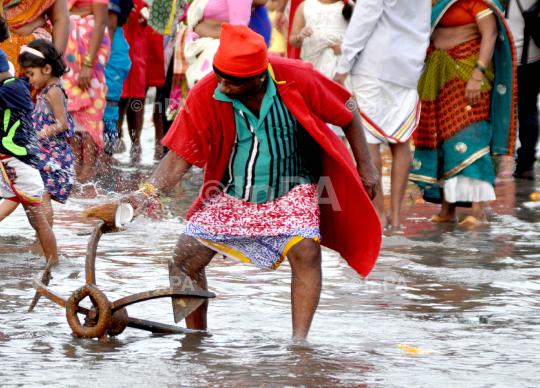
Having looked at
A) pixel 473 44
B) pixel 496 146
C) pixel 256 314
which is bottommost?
pixel 256 314

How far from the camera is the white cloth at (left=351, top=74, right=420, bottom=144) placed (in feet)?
21.2

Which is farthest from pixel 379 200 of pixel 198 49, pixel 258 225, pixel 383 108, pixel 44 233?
pixel 258 225

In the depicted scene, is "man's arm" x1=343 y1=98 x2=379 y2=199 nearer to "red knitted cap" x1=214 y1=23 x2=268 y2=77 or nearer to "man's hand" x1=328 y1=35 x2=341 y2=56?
"red knitted cap" x1=214 y1=23 x2=268 y2=77

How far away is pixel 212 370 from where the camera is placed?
3309 mm

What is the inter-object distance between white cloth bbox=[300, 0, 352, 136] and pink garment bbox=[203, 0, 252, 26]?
2.26 feet

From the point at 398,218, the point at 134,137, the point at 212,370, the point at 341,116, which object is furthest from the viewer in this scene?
the point at 134,137

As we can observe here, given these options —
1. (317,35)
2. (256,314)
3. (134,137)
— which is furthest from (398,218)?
(134,137)

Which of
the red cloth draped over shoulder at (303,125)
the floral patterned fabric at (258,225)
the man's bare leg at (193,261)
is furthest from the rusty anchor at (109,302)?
the red cloth draped over shoulder at (303,125)

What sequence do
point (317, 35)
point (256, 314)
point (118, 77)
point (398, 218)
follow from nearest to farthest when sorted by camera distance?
point (256, 314) → point (398, 218) → point (317, 35) → point (118, 77)

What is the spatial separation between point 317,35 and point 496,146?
1819mm

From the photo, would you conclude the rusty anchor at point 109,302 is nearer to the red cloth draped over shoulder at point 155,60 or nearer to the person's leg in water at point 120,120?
the person's leg in water at point 120,120

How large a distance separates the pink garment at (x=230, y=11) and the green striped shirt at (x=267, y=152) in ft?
Answer: 11.4

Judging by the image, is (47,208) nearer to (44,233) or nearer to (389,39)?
(44,233)

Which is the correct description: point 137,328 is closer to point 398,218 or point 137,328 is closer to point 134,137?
point 398,218
